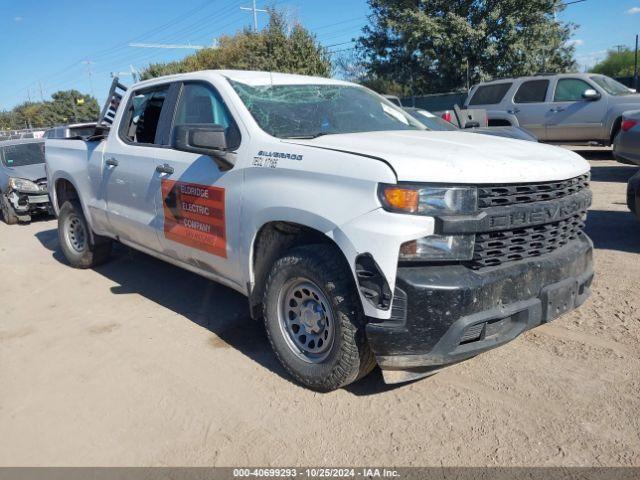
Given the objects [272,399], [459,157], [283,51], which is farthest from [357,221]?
[283,51]

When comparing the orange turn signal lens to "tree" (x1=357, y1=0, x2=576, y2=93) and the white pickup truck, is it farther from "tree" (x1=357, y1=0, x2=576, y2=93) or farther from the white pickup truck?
"tree" (x1=357, y1=0, x2=576, y2=93)

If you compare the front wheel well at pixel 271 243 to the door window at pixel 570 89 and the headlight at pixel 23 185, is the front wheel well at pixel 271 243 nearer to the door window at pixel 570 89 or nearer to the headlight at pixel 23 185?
the headlight at pixel 23 185

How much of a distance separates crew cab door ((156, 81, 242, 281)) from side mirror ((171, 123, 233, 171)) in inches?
2.8

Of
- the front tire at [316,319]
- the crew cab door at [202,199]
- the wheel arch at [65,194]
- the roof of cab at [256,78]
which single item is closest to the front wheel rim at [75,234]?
the wheel arch at [65,194]

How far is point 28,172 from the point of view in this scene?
10.9m

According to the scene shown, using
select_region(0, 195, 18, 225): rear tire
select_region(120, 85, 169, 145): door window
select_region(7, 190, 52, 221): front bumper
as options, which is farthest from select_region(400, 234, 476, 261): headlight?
select_region(0, 195, 18, 225): rear tire

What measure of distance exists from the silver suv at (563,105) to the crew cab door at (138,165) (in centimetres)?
895

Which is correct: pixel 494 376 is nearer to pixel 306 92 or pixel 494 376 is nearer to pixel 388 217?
pixel 388 217

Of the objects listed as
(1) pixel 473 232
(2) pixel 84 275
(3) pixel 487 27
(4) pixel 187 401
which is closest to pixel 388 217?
(1) pixel 473 232

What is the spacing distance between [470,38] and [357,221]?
72.1 feet

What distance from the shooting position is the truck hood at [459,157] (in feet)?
9.25

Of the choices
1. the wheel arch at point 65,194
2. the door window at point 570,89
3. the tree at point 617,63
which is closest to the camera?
the wheel arch at point 65,194

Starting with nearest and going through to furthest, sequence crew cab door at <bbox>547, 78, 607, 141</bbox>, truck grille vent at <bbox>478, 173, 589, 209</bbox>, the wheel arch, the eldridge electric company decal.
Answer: truck grille vent at <bbox>478, 173, 589, 209</bbox>, the eldridge electric company decal, the wheel arch, crew cab door at <bbox>547, 78, 607, 141</bbox>

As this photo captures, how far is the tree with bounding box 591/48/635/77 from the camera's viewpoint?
142 feet
